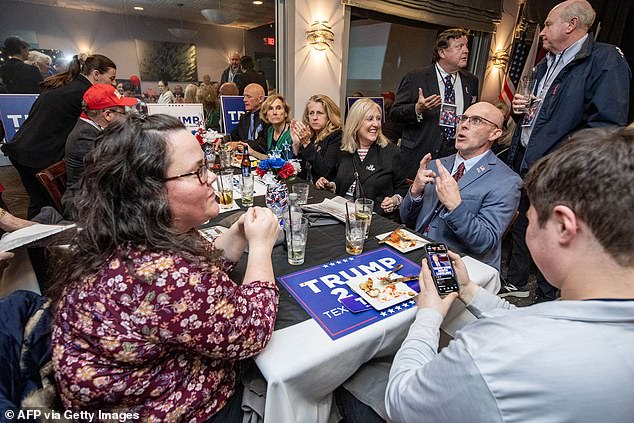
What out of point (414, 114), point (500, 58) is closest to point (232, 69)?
point (414, 114)

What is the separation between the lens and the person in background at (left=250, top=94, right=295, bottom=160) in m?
3.44

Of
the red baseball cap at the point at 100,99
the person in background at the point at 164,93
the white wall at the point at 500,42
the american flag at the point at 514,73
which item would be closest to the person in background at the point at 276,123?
the red baseball cap at the point at 100,99

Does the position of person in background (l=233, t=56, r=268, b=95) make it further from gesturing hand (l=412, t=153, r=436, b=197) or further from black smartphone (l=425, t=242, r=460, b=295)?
black smartphone (l=425, t=242, r=460, b=295)

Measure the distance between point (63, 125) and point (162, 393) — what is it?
3237 mm

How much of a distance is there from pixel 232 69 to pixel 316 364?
17.3 feet

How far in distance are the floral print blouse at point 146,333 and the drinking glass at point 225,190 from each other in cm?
116

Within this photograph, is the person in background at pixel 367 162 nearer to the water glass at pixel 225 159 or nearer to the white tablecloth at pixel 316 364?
the water glass at pixel 225 159

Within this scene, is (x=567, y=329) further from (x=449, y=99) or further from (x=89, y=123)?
(x=449, y=99)

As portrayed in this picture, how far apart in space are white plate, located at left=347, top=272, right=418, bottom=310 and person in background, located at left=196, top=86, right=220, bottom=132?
4306 mm

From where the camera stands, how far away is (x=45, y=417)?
715 millimetres

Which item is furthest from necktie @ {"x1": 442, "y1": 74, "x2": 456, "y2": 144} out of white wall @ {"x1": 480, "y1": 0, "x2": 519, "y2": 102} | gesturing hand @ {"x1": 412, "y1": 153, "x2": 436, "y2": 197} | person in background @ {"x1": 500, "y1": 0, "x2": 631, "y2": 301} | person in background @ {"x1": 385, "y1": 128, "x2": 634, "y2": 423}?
white wall @ {"x1": 480, "y1": 0, "x2": 519, "y2": 102}

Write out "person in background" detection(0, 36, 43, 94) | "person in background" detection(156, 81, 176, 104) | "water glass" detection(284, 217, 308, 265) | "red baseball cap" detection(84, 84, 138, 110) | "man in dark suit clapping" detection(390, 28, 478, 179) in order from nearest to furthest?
"water glass" detection(284, 217, 308, 265) → "red baseball cap" detection(84, 84, 138, 110) → "man in dark suit clapping" detection(390, 28, 478, 179) → "person in background" detection(0, 36, 43, 94) → "person in background" detection(156, 81, 176, 104)

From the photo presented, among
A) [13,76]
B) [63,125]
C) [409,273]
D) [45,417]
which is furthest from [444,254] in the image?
[13,76]

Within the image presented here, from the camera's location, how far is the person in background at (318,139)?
2.86 meters
